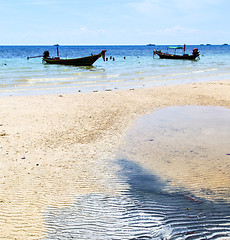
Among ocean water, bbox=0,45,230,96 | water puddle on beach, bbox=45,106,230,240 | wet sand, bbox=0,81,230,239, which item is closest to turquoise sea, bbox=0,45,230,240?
water puddle on beach, bbox=45,106,230,240

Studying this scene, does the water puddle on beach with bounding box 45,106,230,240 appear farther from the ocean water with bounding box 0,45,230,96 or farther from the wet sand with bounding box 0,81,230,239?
the ocean water with bounding box 0,45,230,96

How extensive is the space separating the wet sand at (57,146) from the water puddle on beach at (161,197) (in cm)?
29

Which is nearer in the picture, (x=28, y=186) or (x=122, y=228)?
(x=122, y=228)

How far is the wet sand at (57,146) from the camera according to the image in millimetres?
4348

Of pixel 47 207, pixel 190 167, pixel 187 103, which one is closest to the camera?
pixel 47 207

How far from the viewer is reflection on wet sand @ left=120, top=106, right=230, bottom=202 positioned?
505 cm

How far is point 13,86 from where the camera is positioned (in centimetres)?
1891

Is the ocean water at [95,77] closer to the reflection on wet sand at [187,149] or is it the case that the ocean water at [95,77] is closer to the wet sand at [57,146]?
the wet sand at [57,146]

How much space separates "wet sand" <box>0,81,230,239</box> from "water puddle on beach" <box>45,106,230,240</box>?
292mm

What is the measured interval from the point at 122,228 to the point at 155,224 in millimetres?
487

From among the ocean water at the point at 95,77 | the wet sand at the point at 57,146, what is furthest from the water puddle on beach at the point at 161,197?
the ocean water at the point at 95,77

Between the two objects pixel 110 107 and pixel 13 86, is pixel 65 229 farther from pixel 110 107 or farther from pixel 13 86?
pixel 13 86

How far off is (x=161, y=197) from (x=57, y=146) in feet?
11.6

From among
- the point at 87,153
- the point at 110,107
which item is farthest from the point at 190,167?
the point at 110,107
